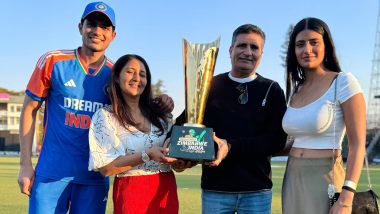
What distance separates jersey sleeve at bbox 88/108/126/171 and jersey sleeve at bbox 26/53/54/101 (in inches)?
24.3

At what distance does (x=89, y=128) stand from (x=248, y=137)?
3.67 ft

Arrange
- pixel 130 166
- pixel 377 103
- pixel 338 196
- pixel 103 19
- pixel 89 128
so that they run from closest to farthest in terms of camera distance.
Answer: pixel 338 196
pixel 130 166
pixel 89 128
pixel 103 19
pixel 377 103

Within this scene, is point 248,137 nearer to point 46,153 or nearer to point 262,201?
point 262,201

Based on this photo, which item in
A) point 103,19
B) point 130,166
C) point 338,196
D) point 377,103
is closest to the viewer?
point 338,196

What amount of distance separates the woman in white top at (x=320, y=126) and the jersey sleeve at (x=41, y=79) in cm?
174

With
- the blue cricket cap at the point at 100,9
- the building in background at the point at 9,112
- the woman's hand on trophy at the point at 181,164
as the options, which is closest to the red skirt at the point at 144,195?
the woman's hand on trophy at the point at 181,164

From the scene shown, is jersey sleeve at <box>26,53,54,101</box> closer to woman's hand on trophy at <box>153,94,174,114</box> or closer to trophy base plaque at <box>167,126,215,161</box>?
woman's hand on trophy at <box>153,94,174,114</box>

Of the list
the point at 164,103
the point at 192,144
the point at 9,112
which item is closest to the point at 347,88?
the point at 192,144

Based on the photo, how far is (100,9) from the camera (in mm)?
3348

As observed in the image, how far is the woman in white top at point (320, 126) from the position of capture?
273 cm

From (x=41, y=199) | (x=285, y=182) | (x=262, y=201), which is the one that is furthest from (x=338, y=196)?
(x=41, y=199)

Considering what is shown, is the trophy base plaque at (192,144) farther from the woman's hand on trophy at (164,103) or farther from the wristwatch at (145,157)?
the woman's hand on trophy at (164,103)

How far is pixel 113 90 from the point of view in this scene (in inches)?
123

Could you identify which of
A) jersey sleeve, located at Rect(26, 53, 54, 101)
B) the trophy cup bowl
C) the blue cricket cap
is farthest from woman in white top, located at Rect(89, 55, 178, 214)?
jersey sleeve, located at Rect(26, 53, 54, 101)
